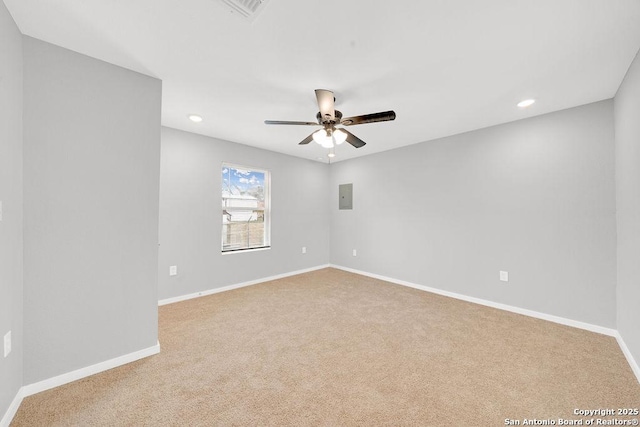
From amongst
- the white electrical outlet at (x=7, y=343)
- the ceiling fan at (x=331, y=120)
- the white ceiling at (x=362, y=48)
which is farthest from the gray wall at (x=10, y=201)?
the ceiling fan at (x=331, y=120)

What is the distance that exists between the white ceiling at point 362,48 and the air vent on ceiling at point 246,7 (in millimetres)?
45

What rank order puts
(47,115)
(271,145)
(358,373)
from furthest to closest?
(271,145)
(358,373)
(47,115)

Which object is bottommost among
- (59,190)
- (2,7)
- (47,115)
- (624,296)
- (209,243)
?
(624,296)

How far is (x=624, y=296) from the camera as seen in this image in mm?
2176

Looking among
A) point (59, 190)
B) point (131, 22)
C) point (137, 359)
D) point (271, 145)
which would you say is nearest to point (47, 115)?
point (59, 190)

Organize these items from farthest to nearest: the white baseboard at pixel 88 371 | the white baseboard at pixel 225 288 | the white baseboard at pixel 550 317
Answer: the white baseboard at pixel 225 288, the white baseboard at pixel 550 317, the white baseboard at pixel 88 371

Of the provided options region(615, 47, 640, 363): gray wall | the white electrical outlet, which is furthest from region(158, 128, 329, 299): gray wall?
region(615, 47, 640, 363): gray wall

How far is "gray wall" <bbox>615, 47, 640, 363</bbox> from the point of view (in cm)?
185

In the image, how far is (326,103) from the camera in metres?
2.16

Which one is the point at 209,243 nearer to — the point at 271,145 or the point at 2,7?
the point at 271,145

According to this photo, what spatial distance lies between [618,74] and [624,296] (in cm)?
192

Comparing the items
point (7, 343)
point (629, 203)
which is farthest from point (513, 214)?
point (7, 343)

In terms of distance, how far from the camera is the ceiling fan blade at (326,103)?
207 centimetres

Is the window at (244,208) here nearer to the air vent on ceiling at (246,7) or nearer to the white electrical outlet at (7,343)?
the white electrical outlet at (7,343)
